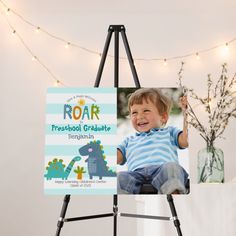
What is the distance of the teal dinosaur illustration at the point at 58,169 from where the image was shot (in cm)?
177

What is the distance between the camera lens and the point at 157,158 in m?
1.77

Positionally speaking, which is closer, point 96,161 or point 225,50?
point 96,161

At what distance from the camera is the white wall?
2.69m

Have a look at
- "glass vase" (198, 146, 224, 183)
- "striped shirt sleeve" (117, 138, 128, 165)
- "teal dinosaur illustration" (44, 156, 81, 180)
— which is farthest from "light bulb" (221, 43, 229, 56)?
"teal dinosaur illustration" (44, 156, 81, 180)

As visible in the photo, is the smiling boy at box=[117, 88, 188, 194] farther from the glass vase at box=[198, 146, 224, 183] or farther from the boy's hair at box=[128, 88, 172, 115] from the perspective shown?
the glass vase at box=[198, 146, 224, 183]

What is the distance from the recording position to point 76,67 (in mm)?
2846

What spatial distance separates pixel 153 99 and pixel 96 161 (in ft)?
1.14

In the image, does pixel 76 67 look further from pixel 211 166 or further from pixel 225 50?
pixel 211 166

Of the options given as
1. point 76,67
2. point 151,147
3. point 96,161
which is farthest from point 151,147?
point 76,67

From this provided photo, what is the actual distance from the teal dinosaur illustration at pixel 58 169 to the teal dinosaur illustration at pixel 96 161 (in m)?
0.04

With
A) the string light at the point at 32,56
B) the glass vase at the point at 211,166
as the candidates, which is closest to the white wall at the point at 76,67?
the string light at the point at 32,56

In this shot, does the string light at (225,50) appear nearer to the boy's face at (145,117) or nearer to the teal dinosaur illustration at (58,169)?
the boy's face at (145,117)

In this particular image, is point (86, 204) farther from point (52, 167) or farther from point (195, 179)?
point (52, 167)

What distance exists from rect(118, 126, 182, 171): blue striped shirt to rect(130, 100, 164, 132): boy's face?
2 centimetres
